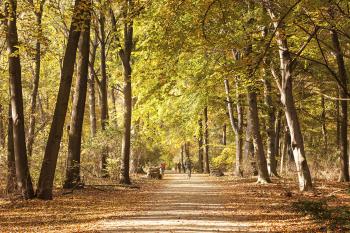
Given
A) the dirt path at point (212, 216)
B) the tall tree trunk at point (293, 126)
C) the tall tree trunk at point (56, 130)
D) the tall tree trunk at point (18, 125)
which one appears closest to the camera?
the dirt path at point (212, 216)

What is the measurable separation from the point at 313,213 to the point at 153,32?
8652 mm

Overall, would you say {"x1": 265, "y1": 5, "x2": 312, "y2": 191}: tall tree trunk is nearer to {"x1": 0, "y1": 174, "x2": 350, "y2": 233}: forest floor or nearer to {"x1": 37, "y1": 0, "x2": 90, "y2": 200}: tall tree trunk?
{"x1": 0, "y1": 174, "x2": 350, "y2": 233}: forest floor

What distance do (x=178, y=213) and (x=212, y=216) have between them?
3.18 ft

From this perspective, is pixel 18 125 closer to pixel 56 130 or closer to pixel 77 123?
pixel 56 130

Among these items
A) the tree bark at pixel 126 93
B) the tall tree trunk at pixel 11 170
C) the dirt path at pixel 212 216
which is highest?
the tree bark at pixel 126 93

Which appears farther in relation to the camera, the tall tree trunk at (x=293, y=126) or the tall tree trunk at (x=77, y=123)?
the tall tree trunk at (x=77, y=123)

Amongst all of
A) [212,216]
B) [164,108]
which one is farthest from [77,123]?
[164,108]

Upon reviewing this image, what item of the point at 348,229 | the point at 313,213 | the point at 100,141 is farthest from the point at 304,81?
the point at 348,229

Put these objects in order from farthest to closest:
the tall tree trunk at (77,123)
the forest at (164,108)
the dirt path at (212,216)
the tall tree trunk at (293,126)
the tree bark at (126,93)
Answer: the tree bark at (126,93), the tall tree trunk at (77,123), the tall tree trunk at (293,126), the forest at (164,108), the dirt path at (212,216)

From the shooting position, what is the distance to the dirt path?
9.86 metres

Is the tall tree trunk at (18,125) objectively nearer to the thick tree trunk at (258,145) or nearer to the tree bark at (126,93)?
the tree bark at (126,93)

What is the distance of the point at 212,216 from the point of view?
11711mm

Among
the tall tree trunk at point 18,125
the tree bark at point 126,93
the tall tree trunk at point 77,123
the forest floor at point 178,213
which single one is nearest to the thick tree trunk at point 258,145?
the forest floor at point 178,213

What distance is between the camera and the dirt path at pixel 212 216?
388 inches
